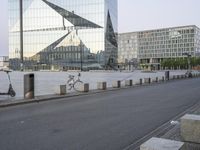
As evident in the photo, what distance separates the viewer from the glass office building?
102m

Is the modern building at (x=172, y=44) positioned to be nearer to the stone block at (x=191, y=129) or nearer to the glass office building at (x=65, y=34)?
the glass office building at (x=65, y=34)

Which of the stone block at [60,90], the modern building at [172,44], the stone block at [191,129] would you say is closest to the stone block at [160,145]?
the stone block at [191,129]

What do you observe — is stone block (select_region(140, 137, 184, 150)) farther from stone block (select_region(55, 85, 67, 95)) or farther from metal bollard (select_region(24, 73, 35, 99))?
stone block (select_region(55, 85, 67, 95))

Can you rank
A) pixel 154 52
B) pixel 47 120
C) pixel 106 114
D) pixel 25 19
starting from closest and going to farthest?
pixel 47 120 → pixel 106 114 → pixel 25 19 → pixel 154 52

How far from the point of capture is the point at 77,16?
103 meters

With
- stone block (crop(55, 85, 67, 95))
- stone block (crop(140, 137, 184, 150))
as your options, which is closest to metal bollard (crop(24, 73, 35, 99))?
stone block (crop(55, 85, 67, 95))

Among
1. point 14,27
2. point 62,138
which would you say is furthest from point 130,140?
point 14,27

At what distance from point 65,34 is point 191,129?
101m

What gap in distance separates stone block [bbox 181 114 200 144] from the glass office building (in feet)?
309

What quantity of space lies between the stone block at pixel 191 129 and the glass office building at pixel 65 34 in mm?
94049

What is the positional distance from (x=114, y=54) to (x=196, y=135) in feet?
350

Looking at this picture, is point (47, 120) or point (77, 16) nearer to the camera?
point (47, 120)

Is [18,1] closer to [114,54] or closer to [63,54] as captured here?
[63,54]

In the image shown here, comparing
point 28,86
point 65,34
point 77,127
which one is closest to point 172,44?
point 65,34
